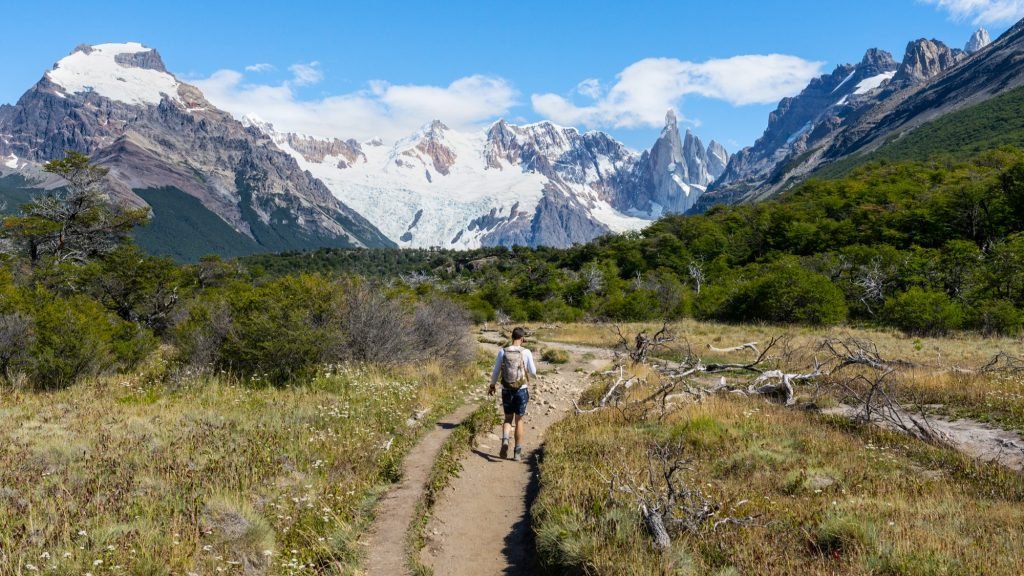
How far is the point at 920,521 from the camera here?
5637 mm

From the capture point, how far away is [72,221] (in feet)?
74.7

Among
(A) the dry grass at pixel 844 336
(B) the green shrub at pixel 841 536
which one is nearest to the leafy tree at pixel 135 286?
(A) the dry grass at pixel 844 336

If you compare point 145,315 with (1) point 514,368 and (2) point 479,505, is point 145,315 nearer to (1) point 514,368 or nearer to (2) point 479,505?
(1) point 514,368

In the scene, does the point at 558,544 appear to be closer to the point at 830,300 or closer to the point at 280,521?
the point at 280,521

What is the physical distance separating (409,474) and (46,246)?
24.0 meters

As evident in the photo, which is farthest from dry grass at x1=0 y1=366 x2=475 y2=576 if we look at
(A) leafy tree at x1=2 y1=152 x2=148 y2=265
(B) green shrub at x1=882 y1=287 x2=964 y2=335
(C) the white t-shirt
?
(B) green shrub at x1=882 y1=287 x2=964 y2=335

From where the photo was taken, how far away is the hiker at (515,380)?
949 cm

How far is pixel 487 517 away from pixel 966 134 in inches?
6210

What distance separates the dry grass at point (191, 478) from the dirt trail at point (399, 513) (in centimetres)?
20

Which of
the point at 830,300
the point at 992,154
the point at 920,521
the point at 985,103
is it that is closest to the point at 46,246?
the point at 920,521

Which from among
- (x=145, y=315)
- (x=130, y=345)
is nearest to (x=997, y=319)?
(x=130, y=345)

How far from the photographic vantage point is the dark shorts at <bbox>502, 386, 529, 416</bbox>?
9.56m

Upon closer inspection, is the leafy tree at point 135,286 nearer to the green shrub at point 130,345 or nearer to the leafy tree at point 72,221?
the leafy tree at point 72,221

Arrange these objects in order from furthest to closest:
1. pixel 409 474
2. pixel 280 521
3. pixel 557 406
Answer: pixel 557 406 → pixel 409 474 → pixel 280 521
